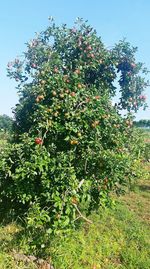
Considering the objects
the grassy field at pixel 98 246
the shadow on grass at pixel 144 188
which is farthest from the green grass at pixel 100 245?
the shadow on grass at pixel 144 188

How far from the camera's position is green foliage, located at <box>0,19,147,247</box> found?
659cm

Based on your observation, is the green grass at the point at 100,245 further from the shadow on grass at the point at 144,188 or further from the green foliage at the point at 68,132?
the shadow on grass at the point at 144,188

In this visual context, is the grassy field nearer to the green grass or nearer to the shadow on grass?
the green grass

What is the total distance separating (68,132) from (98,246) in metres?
2.69

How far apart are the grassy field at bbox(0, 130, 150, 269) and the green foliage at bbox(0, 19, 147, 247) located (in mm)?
435

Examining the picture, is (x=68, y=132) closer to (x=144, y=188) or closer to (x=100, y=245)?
(x=100, y=245)

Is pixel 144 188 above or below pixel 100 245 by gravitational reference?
above

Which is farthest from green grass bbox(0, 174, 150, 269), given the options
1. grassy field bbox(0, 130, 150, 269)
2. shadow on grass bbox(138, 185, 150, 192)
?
shadow on grass bbox(138, 185, 150, 192)

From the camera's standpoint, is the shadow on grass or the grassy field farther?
the shadow on grass

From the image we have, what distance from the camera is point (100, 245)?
25.5ft

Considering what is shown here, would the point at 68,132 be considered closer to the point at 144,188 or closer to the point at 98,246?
the point at 98,246

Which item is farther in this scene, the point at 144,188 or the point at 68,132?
the point at 144,188

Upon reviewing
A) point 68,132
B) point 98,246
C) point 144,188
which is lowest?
point 98,246

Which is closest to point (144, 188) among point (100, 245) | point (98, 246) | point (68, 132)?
point (100, 245)
